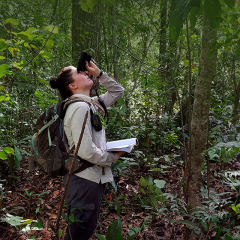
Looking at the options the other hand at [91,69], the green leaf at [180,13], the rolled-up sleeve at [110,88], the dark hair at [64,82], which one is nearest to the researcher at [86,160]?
the dark hair at [64,82]

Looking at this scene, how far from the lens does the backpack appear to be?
5.49ft

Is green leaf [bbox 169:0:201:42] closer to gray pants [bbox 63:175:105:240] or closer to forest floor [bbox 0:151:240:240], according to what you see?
gray pants [bbox 63:175:105:240]

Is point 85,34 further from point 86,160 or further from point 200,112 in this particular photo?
point 86,160

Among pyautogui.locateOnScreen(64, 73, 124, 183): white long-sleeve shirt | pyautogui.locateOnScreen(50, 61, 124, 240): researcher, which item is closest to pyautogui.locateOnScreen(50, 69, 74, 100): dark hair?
pyautogui.locateOnScreen(50, 61, 124, 240): researcher

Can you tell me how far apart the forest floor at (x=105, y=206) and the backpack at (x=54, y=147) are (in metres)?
0.20

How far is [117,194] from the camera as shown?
3061 millimetres

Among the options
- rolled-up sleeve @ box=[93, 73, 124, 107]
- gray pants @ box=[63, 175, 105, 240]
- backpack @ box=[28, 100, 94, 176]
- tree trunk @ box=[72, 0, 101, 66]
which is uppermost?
tree trunk @ box=[72, 0, 101, 66]

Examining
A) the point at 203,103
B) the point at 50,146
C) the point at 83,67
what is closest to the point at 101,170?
the point at 50,146

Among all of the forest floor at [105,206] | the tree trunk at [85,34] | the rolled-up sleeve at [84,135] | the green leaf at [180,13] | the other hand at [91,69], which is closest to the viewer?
the green leaf at [180,13]

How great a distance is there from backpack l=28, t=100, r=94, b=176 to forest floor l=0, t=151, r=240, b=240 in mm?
201

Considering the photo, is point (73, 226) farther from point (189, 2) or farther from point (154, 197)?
point (189, 2)

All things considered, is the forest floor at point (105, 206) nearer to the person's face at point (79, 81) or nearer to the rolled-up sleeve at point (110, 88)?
the person's face at point (79, 81)

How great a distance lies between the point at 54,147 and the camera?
1715mm

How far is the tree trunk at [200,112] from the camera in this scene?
1945mm
